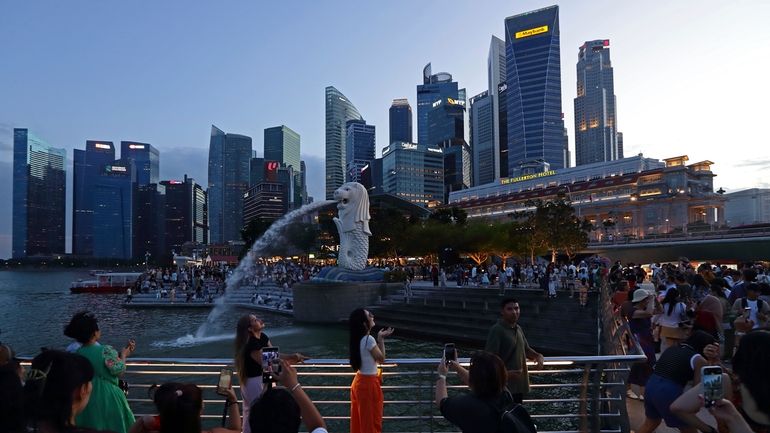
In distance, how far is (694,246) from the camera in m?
53.8

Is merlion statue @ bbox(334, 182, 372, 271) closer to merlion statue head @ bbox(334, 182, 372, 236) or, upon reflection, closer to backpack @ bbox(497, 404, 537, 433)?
merlion statue head @ bbox(334, 182, 372, 236)

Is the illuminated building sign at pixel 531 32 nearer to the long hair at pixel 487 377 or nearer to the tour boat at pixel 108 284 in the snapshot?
the tour boat at pixel 108 284

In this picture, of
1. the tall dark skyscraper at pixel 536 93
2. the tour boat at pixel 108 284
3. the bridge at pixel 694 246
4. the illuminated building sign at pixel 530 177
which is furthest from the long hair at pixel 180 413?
the tall dark skyscraper at pixel 536 93

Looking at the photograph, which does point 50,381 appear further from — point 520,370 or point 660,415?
point 660,415

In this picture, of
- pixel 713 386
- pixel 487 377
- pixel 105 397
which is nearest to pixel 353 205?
pixel 105 397

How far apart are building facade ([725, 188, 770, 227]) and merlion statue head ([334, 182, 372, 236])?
424 ft

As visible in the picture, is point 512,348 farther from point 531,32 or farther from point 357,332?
point 531,32

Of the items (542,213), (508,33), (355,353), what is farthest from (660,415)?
(508,33)

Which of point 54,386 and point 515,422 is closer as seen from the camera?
point 54,386

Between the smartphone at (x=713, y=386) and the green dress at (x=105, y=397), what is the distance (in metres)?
3.63

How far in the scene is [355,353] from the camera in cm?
456

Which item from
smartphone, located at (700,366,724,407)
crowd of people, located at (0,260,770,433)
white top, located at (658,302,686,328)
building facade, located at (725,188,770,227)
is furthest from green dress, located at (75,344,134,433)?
building facade, located at (725,188,770,227)

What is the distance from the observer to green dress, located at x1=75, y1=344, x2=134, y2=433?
3.41 m

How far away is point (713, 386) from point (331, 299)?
23.3 meters
